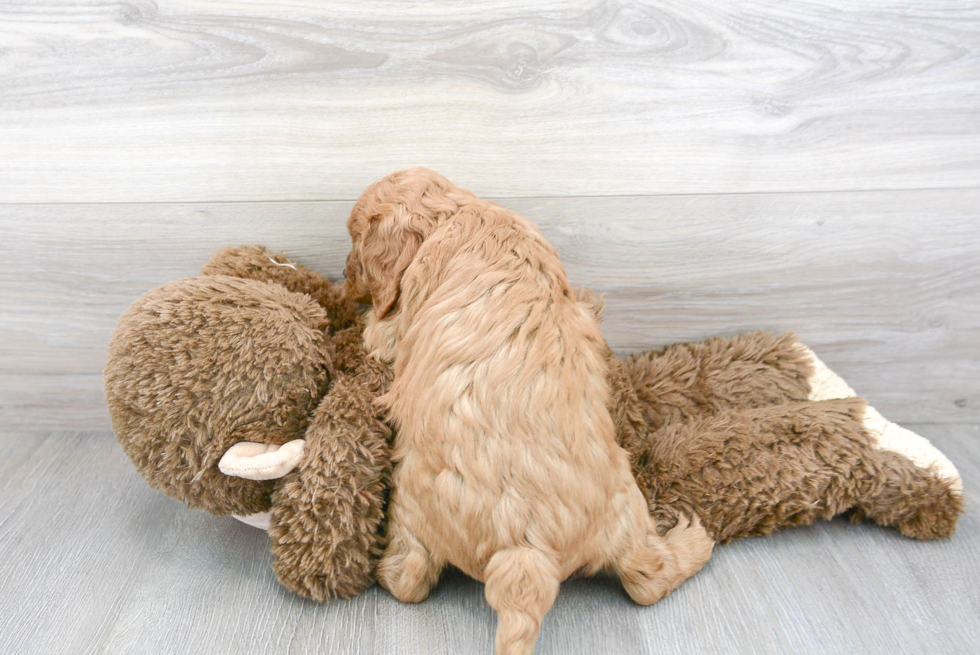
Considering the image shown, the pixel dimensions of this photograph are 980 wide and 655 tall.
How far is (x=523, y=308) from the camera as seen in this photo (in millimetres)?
951

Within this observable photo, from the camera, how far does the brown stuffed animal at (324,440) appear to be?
3.28 feet

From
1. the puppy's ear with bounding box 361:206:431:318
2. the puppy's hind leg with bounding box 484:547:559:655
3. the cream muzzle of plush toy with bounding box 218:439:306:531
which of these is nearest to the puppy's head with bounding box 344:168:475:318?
the puppy's ear with bounding box 361:206:431:318

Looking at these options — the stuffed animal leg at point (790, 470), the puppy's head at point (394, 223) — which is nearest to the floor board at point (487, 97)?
the puppy's head at point (394, 223)

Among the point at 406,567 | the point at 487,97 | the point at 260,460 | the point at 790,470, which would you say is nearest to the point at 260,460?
the point at 260,460

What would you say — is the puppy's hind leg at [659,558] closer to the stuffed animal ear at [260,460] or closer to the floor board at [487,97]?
the stuffed animal ear at [260,460]

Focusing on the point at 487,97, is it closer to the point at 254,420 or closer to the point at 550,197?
the point at 550,197

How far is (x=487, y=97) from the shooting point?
1218mm

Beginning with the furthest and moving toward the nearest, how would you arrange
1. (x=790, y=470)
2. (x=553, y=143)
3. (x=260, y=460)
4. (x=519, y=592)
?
(x=553, y=143)
(x=790, y=470)
(x=260, y=460)
(x=519, y=592)

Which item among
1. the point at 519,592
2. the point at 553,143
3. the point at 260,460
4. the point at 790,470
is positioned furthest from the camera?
the point at 553,143

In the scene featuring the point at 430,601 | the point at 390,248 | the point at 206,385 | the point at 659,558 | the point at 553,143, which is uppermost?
the point at 553,143

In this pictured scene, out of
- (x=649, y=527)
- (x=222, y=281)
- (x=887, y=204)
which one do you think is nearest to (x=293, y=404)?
(x=222, y=281)

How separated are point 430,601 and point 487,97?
0.84m

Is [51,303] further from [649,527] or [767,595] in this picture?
[767,595]

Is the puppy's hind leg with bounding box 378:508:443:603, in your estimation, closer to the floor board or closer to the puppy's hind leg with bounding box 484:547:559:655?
the puppy's hind leg with bounding box 484:547:559:655
